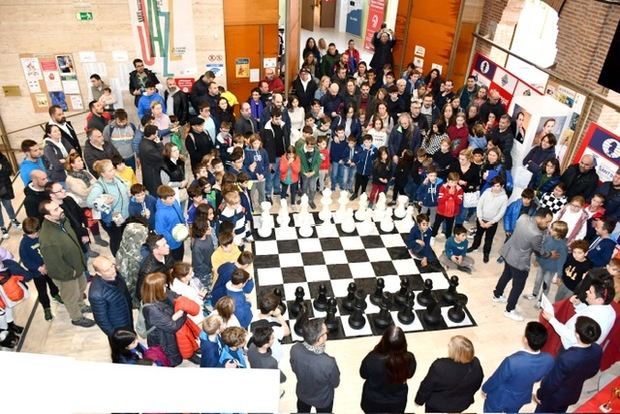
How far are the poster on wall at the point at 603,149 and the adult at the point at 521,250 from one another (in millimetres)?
1546

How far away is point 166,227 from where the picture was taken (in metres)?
4.66

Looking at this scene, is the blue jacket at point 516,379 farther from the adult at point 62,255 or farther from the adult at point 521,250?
the adult at point 62,255

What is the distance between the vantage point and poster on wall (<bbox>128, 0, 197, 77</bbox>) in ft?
25.6

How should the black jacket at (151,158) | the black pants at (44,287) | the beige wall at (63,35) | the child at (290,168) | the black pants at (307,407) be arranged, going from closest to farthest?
the black pants at (307,407) → the black pants at (44,287) → the black jacket at (151,158) → the child at (290,168) → the beige wall at (63,35)

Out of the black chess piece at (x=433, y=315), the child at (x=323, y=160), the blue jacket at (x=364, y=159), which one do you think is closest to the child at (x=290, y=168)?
the child at (x=323, y=160)

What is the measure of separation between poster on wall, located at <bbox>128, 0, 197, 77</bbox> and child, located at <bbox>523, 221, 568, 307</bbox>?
257 inches

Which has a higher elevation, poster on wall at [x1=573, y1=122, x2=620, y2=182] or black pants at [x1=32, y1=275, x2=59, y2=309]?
poster on wall at [x1=573, y1=122, x2=620, y2=182]

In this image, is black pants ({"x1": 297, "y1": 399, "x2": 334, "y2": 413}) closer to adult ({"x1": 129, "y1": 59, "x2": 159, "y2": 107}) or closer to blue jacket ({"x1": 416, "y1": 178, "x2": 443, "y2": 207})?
blue jacket ({"x1": 416, "y1": 178, "x2": 443, "y2": 207})

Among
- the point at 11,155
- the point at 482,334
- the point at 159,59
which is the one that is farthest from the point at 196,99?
the point at 482,334

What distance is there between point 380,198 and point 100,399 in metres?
5.16

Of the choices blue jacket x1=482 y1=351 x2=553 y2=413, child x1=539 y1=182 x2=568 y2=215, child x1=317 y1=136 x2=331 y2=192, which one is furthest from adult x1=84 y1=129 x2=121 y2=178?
child x1=539 y1=182 x2=568 y2=215

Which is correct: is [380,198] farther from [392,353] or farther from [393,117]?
[392,353]

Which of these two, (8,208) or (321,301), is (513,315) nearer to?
(321,301)

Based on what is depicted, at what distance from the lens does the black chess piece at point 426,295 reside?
4.94 meters
